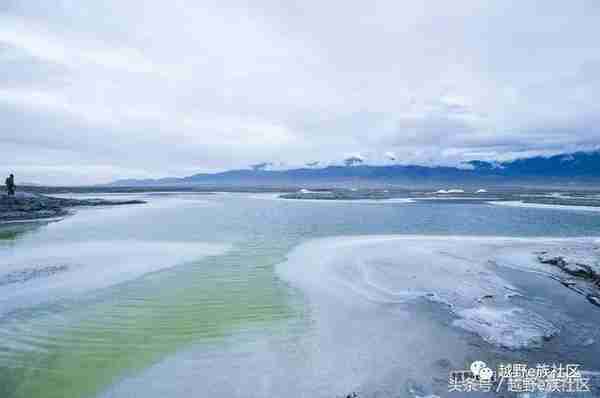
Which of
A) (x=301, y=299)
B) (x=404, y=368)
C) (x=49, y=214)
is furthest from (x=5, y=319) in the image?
(x=49, y=214)

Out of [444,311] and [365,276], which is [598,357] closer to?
[444,311]

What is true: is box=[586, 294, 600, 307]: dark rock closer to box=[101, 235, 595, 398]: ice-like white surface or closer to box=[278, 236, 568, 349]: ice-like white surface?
box=[101, 235, 595, 398]: ice-like white surface

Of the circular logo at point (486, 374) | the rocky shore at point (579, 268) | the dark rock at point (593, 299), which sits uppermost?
the rocky shore at point (579, 268)

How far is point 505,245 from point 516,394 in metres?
15.6

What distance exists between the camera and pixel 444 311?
10.4 m

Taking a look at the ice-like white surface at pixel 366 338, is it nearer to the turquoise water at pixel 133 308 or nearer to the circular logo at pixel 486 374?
the turquoise water at pixel 133 308

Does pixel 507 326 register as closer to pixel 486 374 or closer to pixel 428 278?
pixel 486 374

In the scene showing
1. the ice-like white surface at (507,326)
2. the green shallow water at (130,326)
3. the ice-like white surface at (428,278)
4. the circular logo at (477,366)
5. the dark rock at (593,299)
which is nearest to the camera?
the green shallow water at (130,326)

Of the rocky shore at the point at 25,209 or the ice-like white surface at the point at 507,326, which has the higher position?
the rocky shore at the point at 25,209

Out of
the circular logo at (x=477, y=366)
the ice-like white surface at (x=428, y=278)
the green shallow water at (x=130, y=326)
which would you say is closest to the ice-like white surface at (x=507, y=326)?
the ice-like white surface at (x=428, y=278)

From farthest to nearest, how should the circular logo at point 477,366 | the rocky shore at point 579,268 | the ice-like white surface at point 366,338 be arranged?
the rocky shore at point 579,268 → the circular logo at point 477,366 → the ice-like white surface at point 366,338

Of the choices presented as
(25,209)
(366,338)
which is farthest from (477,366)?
(25,209)

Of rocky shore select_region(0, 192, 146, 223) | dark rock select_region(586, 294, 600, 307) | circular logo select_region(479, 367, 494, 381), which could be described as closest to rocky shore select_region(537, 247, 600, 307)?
dark rock select_region(586, 294, 600, 307)

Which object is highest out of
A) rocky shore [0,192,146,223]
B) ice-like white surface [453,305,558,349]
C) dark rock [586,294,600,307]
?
rocky shore [0,192,146,223]
